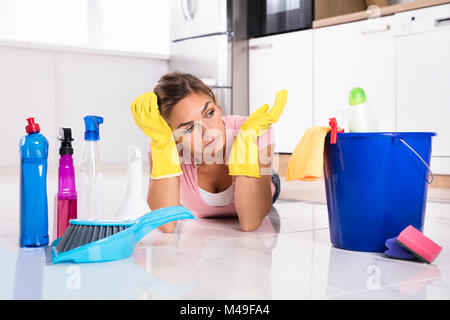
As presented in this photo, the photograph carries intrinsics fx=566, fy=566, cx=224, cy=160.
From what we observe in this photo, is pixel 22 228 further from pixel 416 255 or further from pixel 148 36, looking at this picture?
pixel 148 36

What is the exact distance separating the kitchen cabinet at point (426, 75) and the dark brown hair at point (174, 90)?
1.37 m

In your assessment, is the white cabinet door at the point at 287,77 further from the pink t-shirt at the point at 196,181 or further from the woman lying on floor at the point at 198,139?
the woman lying on floor at the point at 198,139

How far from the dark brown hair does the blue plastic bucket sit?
1.45 feet

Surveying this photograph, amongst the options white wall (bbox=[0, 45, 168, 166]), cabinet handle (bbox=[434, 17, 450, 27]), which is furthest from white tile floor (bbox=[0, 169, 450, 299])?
white wall (bbox=[0, 45, 168, 166])

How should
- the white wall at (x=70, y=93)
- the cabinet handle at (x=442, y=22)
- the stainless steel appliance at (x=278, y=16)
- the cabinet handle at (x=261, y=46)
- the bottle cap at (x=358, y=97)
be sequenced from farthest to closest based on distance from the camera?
the white wall at (x=70, y=93), the cabinet handle at (x=261, y=46), the stainless steel appliance at (x=278, y=16), the cabinet handle at (x=442, y=22), the bottle cap at (x=358, y=97)

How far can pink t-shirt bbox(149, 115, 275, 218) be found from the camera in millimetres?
1582

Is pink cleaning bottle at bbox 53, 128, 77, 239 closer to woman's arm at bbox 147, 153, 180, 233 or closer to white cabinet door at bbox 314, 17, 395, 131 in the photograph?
woman's arm at bbox 147, 153, 180, 233

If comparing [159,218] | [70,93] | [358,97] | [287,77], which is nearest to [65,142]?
[159,218]

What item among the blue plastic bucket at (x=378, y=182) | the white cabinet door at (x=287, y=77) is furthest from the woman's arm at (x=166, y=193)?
the white cabinet door at (x=287, y=77)

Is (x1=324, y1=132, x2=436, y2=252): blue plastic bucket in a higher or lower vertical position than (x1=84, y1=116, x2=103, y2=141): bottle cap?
lower

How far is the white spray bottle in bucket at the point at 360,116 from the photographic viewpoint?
118cm

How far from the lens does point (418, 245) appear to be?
1.08 meters
